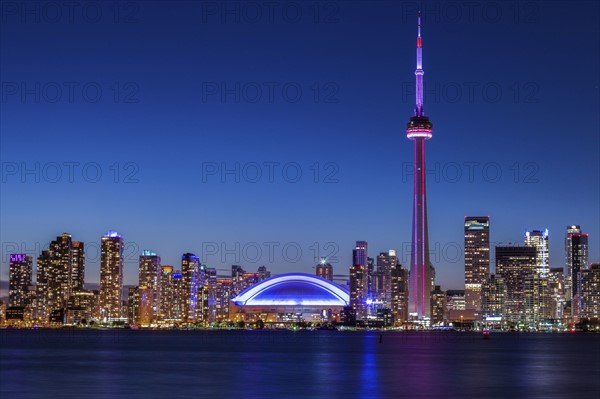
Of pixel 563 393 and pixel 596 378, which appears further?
pixel 596 378

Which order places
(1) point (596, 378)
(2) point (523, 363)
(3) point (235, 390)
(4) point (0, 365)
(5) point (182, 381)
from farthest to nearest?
(2) point (523, 363), (4) point (0, 365), (1) point (596, 378), (5) point (182, 381), (3) point (235, 390)

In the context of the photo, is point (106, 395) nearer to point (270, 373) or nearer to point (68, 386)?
point (68, 386)

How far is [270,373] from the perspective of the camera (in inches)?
3226

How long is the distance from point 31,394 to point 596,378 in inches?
1787

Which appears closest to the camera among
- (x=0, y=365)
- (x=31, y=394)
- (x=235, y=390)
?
(x=31, y=394)

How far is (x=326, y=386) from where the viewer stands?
67.2 m

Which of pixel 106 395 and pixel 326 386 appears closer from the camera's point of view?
pixel 106 395

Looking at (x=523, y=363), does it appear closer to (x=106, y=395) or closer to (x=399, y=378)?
(x=399, y=378)

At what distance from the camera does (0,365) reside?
93.4 m

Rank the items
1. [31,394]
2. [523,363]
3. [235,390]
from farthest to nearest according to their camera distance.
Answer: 1. [523,363]
2. [235,390]
3. [31,394]

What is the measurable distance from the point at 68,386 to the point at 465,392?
91.1 feet

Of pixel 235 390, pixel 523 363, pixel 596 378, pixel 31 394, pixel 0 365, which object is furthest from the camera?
pixel 523 363

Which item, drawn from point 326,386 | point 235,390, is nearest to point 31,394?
point 235,390

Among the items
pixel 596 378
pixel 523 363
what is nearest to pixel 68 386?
pixel 596 378
